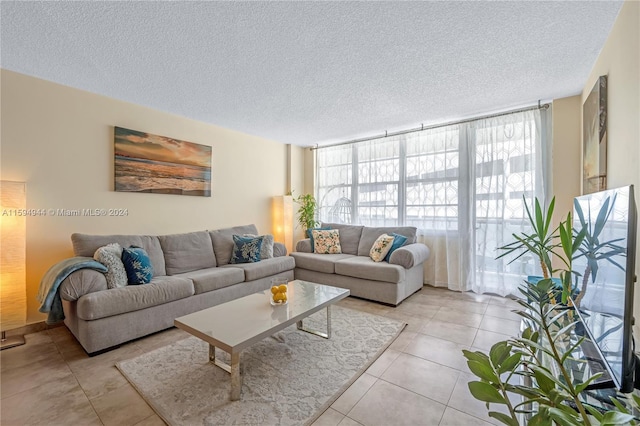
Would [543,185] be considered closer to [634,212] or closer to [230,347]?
[634,212]

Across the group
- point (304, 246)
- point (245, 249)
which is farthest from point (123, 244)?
point (304, 246)

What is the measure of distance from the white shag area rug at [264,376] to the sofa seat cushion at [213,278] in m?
0.56

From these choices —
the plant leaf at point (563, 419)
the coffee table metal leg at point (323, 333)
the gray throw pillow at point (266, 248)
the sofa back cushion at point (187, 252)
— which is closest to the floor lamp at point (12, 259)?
the sofa back cushion at point (187, 252)

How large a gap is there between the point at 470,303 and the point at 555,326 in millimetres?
2001

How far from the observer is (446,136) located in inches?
161

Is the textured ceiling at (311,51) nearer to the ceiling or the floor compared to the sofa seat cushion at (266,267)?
nearer to the ceiling

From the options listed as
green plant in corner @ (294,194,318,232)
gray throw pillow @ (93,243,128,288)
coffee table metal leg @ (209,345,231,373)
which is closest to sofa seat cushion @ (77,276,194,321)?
gray throw pillow @ (93,243,128,288)

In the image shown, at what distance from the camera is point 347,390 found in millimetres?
1802

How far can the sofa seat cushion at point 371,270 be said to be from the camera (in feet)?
10.8

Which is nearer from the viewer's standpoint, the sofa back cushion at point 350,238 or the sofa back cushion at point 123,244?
the sofa back cushion at point 123,244

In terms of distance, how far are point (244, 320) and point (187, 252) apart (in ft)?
6.08

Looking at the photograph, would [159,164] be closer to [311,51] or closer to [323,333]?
[311,51]

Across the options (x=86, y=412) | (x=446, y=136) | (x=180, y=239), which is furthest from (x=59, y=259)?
(x=446, y=136)

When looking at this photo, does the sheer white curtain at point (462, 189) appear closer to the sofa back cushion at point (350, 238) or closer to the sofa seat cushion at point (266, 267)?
the sofa back cushion at point (350, 238)
